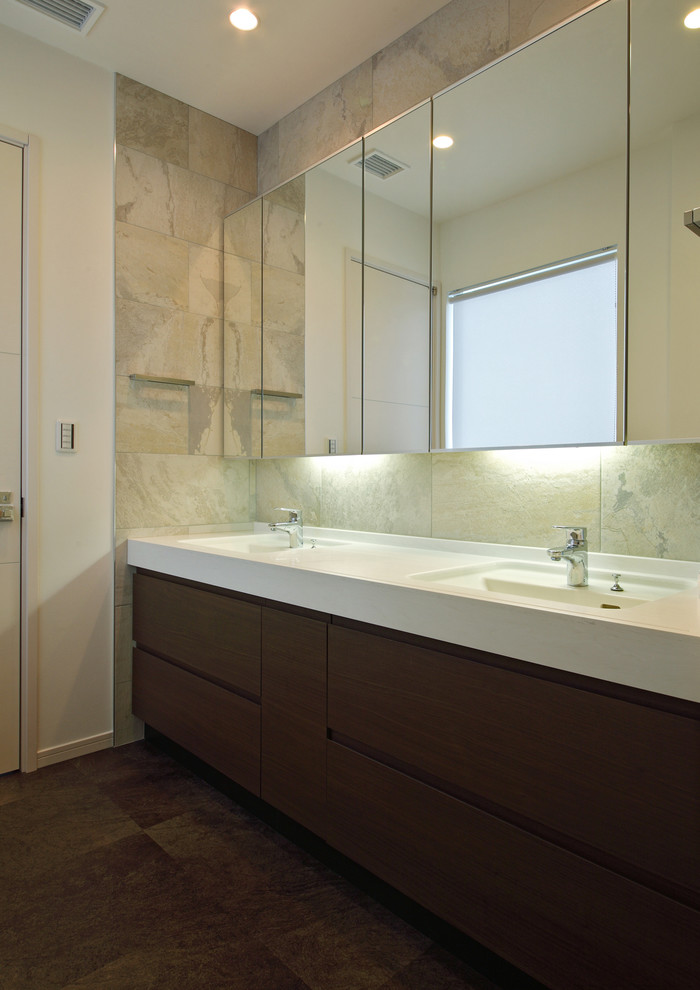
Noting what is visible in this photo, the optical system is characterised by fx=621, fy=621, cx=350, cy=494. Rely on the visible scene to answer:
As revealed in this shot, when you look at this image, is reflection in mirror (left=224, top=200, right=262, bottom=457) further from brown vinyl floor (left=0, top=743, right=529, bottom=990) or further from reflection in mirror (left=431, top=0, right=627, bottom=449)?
brown vinyl floor (left=0, top=743, right=529, bottom=990)

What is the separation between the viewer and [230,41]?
230 centimetres

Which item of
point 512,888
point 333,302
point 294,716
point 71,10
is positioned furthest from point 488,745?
point 71,10

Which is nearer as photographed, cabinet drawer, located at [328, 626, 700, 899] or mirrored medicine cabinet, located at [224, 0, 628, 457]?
cabinet drawer, located at [328, 626, 700, 899]

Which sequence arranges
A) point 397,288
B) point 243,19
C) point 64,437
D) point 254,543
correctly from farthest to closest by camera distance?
point 254,543, point 64,437, point 243,19, point 397,288

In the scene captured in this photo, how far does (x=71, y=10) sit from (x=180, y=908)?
285 centimetres

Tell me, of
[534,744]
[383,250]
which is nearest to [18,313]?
[383,250]

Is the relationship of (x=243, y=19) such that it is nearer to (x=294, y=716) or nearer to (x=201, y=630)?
(x=201, y=630)

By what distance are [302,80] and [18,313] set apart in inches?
57.9

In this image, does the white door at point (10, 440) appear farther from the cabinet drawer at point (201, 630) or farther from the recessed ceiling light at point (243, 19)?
the recessed ceiling light at point (243, 19)

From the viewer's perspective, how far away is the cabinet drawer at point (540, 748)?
3.37 feet

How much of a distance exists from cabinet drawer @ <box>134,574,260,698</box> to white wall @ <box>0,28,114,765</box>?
0.21 m

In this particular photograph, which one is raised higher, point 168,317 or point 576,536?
point 168,317

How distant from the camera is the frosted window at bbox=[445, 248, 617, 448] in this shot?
1566 millimetres

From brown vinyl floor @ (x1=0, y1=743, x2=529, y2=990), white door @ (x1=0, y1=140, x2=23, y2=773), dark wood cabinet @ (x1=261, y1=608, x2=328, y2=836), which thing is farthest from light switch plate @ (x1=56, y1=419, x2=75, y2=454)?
brown vinyl floor @ (x1=0, y1=743, x2=529, y2=990)
